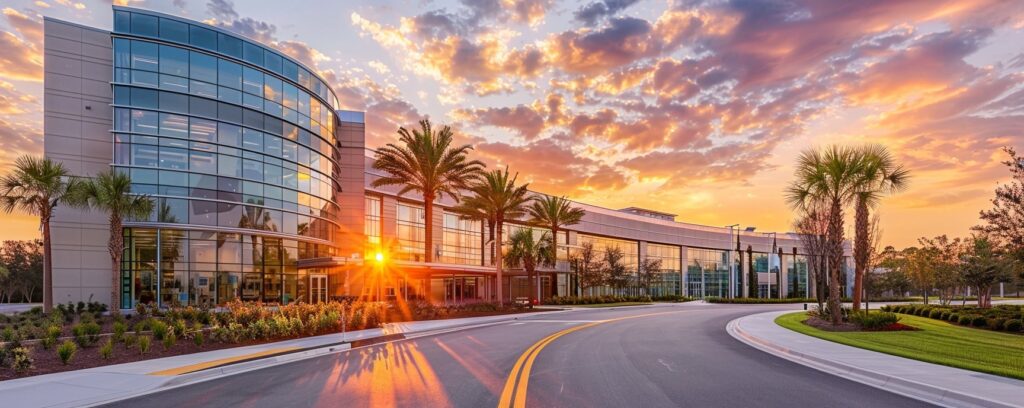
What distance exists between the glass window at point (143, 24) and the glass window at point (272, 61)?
653 centimetres

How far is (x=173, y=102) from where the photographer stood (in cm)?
3553

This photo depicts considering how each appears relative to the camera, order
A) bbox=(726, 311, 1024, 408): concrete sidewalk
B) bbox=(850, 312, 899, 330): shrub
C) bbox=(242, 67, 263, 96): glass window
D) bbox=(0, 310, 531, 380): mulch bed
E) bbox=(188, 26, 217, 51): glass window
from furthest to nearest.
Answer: bbox=(242, 67, 263, 96): glass window < bbox=(188, 26, 217, 51): glass window < bbox=(850, 312, 899, 330): shrub < bbox=(0, 310, 531, 380): mulch bed < bbox=(726, 311, 1024, 408): concrete sidewalk

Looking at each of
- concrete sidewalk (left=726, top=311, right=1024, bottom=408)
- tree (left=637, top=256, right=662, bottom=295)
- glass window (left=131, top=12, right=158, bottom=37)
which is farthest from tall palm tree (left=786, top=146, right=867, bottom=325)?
tree (left=637, top=256, right=662, bottom=295)

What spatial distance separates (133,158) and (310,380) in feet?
97.0

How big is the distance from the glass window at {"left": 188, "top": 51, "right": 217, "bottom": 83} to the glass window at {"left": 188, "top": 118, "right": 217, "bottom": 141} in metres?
2.59

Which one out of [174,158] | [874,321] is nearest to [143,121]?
[174,158]

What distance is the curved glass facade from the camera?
34.8 metres

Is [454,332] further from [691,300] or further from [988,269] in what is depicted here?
[691,300]

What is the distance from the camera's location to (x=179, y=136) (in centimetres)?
3562

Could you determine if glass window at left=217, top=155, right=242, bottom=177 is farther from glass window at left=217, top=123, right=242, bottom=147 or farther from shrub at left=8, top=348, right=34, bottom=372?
shrub at left=8, top=348, right=34, bottom=372

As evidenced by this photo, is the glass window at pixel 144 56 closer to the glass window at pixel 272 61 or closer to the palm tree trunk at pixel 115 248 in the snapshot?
the glass window at pixel 272 61

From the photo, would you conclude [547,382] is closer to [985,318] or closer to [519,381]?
[519,381]

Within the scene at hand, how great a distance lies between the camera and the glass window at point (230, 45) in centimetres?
3772

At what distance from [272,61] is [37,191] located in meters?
15.6
